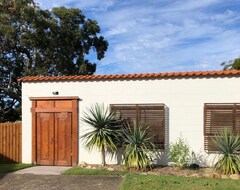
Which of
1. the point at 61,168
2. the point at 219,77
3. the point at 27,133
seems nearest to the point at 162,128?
the point at 219,77

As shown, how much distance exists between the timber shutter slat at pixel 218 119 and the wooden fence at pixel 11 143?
6.87 m

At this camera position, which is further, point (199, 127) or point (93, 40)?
point (93, 40)

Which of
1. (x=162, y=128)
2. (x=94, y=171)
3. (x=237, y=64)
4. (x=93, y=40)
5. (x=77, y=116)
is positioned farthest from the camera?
(x=93, y=40)

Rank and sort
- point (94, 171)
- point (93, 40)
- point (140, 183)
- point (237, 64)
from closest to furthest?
point (140, 183), point (94, 171), point (237, 64), point (93, 40)

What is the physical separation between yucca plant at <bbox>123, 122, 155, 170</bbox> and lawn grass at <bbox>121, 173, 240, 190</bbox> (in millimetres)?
1111

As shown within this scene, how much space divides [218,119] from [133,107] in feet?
9.26

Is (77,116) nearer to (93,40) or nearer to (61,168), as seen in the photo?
(61,168)

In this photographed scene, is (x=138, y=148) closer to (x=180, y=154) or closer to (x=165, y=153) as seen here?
(x=165, y=153)

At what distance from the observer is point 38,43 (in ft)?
77.9

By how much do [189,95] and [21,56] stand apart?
53.5ft

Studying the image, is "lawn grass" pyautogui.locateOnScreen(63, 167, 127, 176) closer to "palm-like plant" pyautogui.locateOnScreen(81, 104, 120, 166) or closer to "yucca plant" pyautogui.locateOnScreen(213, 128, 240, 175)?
"palm-like plant" pyautogui.locateOnScreen(81, 104, 120, 166)

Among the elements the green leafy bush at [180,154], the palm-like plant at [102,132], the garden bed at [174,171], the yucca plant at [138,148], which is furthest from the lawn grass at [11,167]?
the green leafy bush at [180,154]

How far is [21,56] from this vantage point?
2498 centimetres

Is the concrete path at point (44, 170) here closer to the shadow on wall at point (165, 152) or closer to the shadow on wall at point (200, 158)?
the shadow on wall at point (165, 152)
